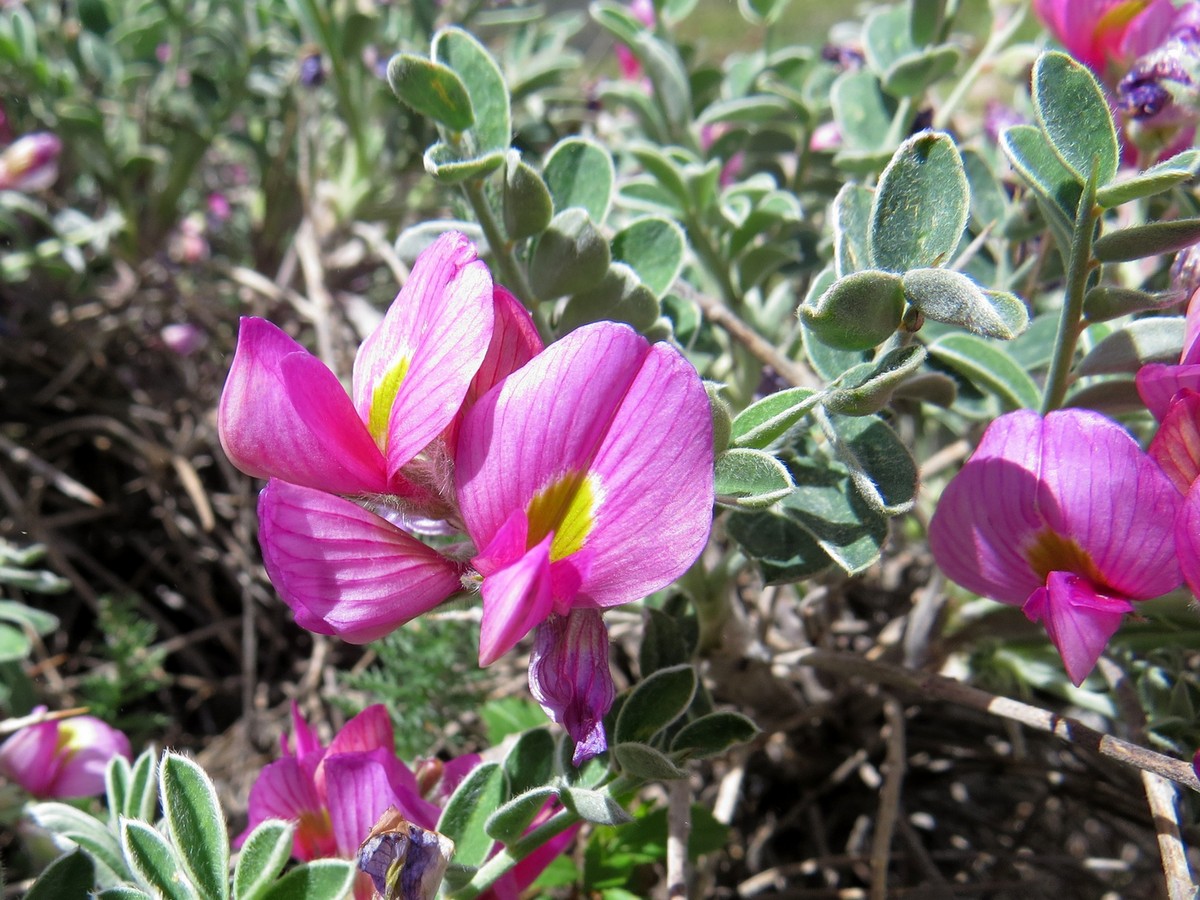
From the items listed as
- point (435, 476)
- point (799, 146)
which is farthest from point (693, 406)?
point (799, 146)

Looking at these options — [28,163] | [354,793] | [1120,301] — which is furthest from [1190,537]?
[28,163]

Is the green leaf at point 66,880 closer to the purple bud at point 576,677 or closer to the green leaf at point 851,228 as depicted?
the purple bud at point 576,677

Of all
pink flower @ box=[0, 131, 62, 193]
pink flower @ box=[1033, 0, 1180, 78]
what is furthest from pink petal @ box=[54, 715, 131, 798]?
pink flower @ box=[1033, 0, 1180, 78]

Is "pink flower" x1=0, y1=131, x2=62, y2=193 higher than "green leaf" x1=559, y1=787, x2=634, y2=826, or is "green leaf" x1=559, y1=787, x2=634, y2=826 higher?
"pink flower" x1=0, y1=131, x2=62, y2=193

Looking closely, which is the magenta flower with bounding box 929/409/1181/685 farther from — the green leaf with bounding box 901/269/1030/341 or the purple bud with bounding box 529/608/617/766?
the purple bud with bounding box 529/608/617/766

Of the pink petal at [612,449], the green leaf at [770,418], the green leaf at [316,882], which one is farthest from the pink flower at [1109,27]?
the green leaf at [316,882]

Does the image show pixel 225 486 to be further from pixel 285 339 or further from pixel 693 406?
pixel 693 406
